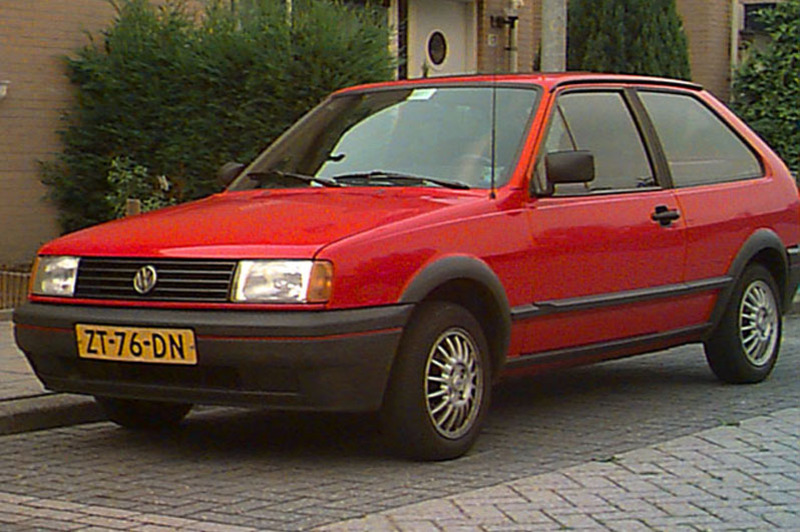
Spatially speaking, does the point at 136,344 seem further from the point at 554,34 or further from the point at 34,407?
the point at 554,34

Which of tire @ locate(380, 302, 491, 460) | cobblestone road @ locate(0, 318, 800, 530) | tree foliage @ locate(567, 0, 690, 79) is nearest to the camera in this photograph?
cobblestone road @ locate(0, 318, 800, 530)

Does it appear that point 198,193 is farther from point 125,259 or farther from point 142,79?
point 125,259

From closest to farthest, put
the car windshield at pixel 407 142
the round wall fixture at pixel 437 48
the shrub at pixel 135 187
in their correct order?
the car windshield at pixel 407 142 < the shrub at pixel 135 187 < the round wall fixture at pixel 437 48

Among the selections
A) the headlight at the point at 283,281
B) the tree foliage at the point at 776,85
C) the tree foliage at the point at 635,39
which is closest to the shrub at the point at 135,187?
the headlight at the point at 283,281

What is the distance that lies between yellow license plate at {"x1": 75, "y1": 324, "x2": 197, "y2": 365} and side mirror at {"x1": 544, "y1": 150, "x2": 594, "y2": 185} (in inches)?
74.8

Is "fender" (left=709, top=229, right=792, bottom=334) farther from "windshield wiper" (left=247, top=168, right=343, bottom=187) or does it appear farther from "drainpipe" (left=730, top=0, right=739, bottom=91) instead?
"drainpipe" (left=730, top=0, right=739, bottom=91)

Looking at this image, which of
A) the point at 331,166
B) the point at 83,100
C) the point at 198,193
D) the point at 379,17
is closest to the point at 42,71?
the point at 83,100

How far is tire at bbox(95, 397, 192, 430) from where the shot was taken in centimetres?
722

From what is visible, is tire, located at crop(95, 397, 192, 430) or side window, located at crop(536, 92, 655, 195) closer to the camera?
tire, located at crop(95, 397, 192, 430)

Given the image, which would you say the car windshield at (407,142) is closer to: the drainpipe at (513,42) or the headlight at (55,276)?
the headlight at (55,276)

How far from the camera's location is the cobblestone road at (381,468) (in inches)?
220

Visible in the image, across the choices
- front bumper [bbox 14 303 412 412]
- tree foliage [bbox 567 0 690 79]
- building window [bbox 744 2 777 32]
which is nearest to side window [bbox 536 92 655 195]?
front bumper [bbox 14 303 412 412]

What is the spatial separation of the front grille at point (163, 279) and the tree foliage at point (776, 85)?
1522cm

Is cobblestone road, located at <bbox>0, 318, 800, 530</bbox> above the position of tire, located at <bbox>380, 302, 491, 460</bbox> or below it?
below
